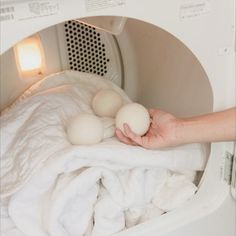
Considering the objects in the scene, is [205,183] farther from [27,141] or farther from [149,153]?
[27,141]

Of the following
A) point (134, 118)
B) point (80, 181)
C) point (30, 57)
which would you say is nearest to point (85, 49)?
point (30, 57)

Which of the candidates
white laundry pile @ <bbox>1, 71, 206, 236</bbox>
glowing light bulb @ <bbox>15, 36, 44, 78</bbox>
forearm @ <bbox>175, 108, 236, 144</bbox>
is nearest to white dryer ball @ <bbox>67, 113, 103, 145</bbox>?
white laundry pile @ <bbox>1, 71, 206, 236</bbox>

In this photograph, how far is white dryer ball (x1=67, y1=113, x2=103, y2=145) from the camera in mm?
821

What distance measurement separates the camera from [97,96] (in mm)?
975

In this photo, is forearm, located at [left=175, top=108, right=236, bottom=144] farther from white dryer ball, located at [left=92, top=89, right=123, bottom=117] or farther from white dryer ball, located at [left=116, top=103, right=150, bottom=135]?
white dryer ball, located at [left=92, top=89, right=123, bottom=117]

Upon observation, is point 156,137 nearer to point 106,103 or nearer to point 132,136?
point 132,136

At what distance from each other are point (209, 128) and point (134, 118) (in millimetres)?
149

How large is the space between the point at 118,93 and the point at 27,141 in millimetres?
277

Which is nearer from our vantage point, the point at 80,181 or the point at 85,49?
the point at 80,181

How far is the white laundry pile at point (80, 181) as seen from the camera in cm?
78

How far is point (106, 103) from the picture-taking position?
96 centimetres

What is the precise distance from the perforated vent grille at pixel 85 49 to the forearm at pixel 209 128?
0.39m

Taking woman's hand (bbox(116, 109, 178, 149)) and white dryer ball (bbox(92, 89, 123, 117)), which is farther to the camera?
white dryer ball (bbox(92, 89, 123, 117))

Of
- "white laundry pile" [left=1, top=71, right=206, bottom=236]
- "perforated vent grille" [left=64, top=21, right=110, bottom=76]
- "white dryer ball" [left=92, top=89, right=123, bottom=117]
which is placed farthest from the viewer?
"perforated vent grille" [left=64, top=21, right=110, bottom=76]
